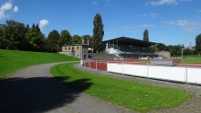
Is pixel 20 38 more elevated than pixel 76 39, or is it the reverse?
pixel 76 39

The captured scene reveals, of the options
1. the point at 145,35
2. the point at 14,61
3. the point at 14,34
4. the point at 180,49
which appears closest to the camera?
the point at 14,61

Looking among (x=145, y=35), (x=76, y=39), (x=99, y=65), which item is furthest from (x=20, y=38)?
(x=99, y=65)

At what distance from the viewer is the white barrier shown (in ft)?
46.3

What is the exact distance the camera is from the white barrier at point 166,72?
14.1 metres

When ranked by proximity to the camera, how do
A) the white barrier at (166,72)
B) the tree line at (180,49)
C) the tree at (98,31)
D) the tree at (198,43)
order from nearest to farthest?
the white barrier at (166,72) → the tree at (98,31) → the tree line at (180,49) → the tree at (198,43)

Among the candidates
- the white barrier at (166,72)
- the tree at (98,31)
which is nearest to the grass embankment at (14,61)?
the white barrier at (166,72)

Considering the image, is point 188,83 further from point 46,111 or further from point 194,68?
point 46,111

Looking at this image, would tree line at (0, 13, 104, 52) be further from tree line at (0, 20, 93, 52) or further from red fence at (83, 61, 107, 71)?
red fence at (83, 61, 107, 71)

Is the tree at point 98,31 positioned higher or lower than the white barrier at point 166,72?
higher

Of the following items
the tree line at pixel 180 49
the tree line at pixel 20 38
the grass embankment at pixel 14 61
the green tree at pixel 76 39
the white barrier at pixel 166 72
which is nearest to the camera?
the white barrier at pixel 166 72

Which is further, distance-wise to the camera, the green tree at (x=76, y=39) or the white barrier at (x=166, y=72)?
the green tree at (x=76, y=39)

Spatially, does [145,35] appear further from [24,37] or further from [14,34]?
[14,34]

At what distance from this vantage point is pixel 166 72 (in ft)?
52.9

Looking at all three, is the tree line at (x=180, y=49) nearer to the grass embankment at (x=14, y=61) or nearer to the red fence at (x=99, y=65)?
the grass embankment at (x=14, y=61)
